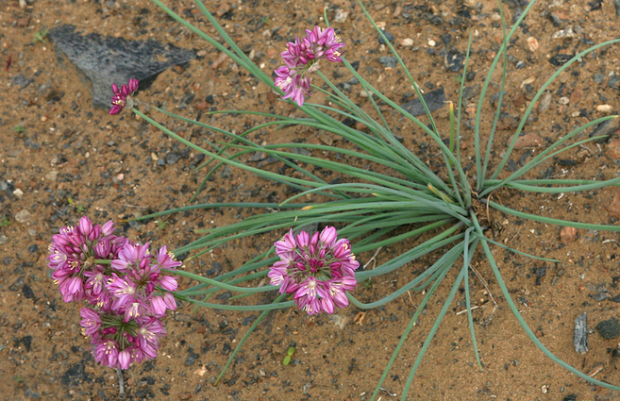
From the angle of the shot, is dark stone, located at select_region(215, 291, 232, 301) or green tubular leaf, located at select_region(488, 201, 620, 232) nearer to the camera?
green tubular leaf, located at select_region(488, 201, 620, 232)

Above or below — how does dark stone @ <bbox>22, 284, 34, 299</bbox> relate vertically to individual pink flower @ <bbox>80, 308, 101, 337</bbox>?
below

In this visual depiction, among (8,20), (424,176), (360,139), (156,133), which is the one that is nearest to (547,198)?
(424,176)

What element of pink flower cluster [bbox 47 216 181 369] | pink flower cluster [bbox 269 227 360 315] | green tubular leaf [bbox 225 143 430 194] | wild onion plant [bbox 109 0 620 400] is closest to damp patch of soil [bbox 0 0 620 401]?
wild onion plant [bbox 109 0 620 400]

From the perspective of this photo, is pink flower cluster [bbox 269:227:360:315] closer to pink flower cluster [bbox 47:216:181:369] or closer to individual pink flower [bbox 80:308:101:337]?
pink flower cluster [bbox 47:216:181:369]

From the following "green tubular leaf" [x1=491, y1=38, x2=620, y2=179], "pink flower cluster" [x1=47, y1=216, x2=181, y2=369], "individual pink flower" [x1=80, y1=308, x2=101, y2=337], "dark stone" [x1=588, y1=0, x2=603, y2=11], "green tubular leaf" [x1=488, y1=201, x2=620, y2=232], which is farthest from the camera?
"dark stone" [x1=588, y1=0, x2=603, y2=11]

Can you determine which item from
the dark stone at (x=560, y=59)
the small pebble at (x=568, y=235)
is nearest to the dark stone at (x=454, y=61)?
the dark stone at (x=560, y=59)

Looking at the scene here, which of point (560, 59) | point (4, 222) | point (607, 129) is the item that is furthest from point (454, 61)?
point (4, 222)

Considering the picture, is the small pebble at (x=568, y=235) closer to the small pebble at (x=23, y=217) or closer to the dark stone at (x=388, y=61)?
the dark stone at (x=388, y=61)
